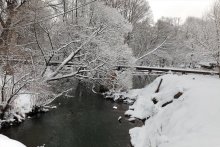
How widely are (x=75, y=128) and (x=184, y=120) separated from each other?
21.3 feet

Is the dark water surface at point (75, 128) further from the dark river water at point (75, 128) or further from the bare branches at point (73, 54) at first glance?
the bare branches at point (73, 54)

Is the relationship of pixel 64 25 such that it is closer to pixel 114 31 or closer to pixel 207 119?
pixel 114 31

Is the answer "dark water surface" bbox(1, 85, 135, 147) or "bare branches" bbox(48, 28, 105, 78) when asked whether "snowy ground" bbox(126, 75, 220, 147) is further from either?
"bare branches" bbox(48, 28, 105, 78)

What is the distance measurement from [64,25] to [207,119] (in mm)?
12906

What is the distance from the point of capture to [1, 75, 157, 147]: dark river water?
1267cm

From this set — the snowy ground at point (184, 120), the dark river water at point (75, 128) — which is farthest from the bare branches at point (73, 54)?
the snowy ground at point (184, 120)

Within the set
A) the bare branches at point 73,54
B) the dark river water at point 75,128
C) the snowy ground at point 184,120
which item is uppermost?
the bare branches at point 73,54

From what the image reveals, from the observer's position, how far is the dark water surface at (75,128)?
12664 millimetres

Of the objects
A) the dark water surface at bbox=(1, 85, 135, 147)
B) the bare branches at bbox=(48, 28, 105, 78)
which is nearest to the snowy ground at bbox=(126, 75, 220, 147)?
the dark water surface at bbox=(1, 85, 135, 147)

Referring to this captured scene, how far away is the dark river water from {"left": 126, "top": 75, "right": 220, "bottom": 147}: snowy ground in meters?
1.19

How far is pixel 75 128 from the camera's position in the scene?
14.6m

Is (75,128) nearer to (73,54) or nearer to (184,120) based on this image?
(73,54)

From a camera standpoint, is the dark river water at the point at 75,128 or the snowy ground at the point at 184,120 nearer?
the snowy ground at the point at 184,120

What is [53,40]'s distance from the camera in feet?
65.3
